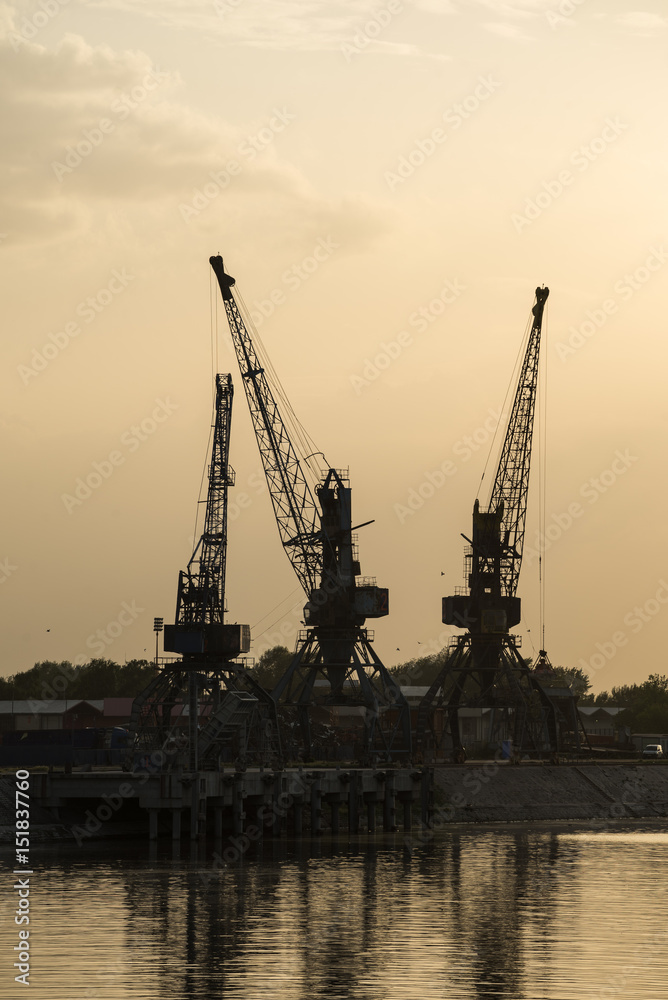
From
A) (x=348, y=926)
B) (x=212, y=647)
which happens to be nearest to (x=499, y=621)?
(x=212, y=647)

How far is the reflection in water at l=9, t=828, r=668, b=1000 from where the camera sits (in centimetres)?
3988

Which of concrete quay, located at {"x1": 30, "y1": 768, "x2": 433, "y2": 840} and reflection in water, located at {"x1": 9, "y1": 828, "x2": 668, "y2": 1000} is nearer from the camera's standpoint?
reflection in water, located at {"x1": 9, "y1": 828, "x2": 668, "y2": 1000}

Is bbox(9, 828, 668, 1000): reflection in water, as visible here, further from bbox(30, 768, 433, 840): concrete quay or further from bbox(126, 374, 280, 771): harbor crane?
bbox(126, 374, 280, 771): harbor crane

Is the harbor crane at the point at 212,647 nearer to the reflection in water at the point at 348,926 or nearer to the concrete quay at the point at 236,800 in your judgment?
the concrete quay at the point at 236,800

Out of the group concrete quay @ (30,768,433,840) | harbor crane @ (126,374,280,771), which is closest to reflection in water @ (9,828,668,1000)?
concrete quay @ (30,768,433,840)

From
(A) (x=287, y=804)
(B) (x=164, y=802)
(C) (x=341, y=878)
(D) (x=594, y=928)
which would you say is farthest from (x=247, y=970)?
(A) (x=287, y=804)

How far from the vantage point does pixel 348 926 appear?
49.3 m

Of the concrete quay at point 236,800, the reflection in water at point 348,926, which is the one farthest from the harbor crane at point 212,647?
the reflection in water at point 348,926

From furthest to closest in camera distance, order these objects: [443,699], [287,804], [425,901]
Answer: [443,699], [287,804], [425,901]

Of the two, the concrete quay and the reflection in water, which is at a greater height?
the concrete quay

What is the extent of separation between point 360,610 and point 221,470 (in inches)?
615

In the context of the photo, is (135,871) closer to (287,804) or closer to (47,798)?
(47,798)

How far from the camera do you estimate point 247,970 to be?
41469mm

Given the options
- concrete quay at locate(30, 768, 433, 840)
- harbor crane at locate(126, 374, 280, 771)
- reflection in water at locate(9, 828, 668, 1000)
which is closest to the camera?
reflection in water at locate(9, 828, 668, 1000)
